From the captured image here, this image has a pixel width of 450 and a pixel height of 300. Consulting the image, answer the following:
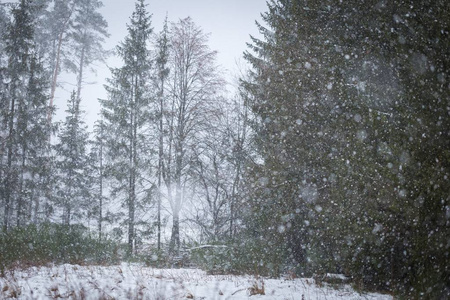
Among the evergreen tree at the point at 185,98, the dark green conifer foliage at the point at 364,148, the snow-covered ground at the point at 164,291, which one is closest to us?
the dark green conifer foliage at the point at 364,148

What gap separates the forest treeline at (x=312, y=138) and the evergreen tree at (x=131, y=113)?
79 millimetres

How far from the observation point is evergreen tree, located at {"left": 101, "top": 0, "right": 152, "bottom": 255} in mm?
13312

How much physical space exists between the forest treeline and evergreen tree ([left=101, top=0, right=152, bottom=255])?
3.1 inches

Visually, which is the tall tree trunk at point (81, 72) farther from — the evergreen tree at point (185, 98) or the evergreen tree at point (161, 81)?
the evergreen tree at point (185, 98)

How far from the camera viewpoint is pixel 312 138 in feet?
20.3

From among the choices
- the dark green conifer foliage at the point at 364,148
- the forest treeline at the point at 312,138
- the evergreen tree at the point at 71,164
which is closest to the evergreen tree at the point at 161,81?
the forest treeline at the point at 312,138

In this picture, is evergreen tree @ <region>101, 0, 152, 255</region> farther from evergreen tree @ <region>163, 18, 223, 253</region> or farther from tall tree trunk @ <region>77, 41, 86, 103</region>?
tall tree trunk @ <region>77, 41, 86, 103</region>

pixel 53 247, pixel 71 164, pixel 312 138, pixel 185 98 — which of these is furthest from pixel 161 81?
pixel 312 138

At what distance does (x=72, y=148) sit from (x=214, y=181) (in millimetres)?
10931

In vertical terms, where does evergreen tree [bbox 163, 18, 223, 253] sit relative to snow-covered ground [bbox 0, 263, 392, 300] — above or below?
above

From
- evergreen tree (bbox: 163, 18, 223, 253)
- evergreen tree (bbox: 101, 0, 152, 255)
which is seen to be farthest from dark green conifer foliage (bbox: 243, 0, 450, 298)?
evergreen tree (bbox: 101, 0, 152, 255)

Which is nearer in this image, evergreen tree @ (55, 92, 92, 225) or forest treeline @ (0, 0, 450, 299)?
forest treeline @ (0, 0, 450, 299)

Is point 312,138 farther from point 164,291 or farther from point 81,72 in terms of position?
point 81,72

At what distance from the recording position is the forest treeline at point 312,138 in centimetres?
354
